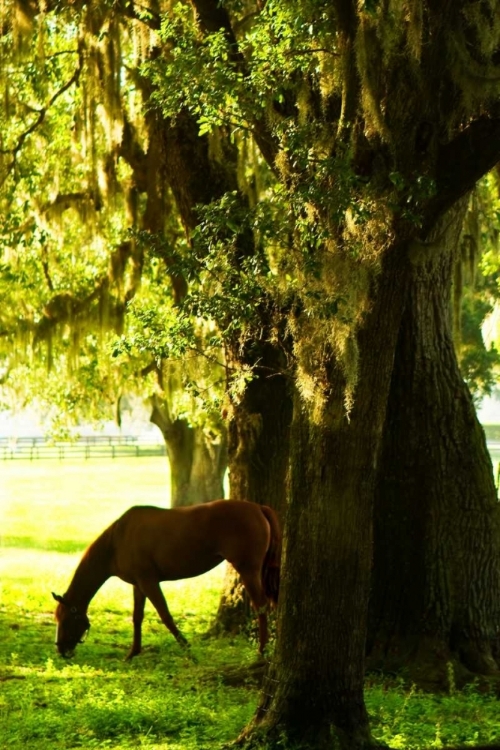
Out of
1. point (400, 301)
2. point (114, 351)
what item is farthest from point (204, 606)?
point (400, 301)

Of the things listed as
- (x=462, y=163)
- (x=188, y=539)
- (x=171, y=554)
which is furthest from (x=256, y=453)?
(x=462, y=163)

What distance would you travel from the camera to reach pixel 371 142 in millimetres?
6066

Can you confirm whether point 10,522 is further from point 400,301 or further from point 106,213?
point 400,301

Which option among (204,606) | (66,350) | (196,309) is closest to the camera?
(196,309)

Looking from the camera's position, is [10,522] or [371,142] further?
[10,522]

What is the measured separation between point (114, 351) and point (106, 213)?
287 inches

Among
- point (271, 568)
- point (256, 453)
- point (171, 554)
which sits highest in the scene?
point (256, 453)

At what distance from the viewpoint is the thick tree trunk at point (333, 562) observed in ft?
19.8

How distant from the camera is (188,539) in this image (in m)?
9.80

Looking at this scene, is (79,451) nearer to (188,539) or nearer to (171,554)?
(171,554)

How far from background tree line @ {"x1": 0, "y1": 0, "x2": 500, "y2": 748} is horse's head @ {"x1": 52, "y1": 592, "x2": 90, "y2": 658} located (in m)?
2.05

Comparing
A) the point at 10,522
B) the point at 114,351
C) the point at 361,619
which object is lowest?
the point at 10,522

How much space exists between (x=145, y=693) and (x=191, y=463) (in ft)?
54.0

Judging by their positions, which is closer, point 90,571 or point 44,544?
point 90,571
